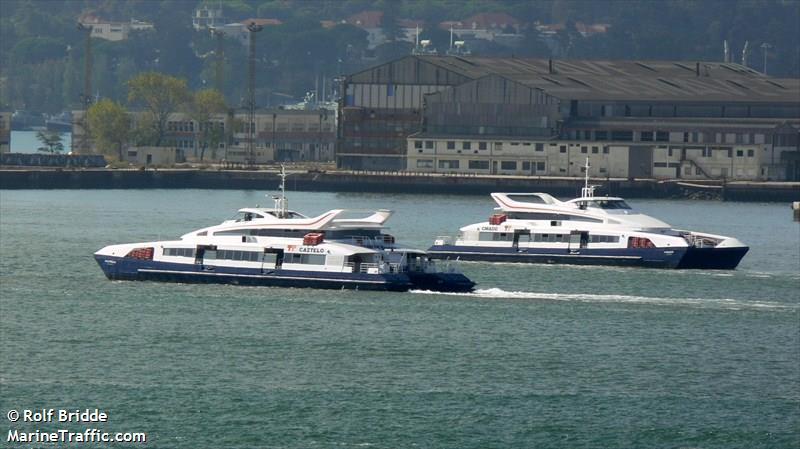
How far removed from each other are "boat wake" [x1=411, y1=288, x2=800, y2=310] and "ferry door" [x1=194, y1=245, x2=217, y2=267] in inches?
327

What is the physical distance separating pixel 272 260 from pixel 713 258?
2133cm

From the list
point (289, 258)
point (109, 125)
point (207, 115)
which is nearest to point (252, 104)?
point (207, 115)

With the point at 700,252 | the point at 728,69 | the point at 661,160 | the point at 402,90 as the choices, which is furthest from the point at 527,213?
the point at 728,69

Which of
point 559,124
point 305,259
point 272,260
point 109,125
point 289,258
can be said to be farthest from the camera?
point 109,125

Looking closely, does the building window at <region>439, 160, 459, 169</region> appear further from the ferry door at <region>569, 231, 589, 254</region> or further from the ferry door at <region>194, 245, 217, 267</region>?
the ferry door at <region>194, 245, 217, 267</region>

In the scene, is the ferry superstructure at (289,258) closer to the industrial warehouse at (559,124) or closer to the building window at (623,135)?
the industrial warehouse at (559,124)

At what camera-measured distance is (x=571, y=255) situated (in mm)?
A: 87188

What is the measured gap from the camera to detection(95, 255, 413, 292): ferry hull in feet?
241

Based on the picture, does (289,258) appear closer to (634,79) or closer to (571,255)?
(571,255)

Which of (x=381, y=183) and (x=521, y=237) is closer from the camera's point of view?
(x=521, y=237)

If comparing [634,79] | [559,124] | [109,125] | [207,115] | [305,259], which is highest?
[634,79]

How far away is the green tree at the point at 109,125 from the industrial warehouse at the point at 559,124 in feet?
73.3

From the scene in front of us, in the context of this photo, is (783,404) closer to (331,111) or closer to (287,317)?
(287,317)

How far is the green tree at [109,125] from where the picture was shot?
177000 mm
